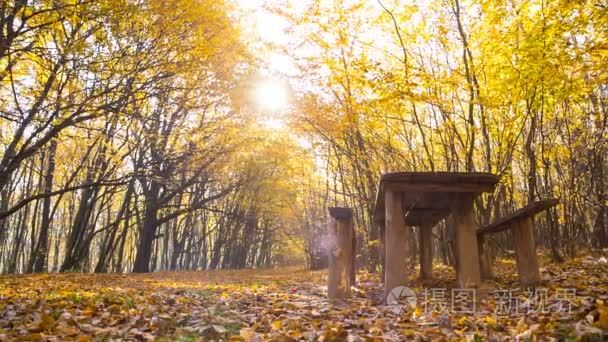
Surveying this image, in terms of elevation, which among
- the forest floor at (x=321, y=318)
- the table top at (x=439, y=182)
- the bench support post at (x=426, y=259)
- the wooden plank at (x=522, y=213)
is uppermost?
the table top at (x=439, y=182)

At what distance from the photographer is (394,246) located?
590 cm

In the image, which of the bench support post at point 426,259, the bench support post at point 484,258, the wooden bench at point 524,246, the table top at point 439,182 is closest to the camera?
the table top at point 439,182

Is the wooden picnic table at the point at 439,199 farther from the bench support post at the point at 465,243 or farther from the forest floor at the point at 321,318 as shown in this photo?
the forest floor at the point at 321,318

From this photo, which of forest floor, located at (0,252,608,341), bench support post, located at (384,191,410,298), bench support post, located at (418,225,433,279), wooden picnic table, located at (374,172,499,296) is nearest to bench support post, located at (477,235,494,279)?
bench support post, located at (418,225,433,279)

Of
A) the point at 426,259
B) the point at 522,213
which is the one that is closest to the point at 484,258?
the point at 426,259

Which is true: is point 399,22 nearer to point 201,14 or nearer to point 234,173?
point 201,14

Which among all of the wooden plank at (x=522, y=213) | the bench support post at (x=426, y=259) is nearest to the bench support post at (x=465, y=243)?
the wooden plank at (x=522, y=213)

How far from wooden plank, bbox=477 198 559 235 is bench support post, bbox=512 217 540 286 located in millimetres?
141

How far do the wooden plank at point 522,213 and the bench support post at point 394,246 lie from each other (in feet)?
4.61

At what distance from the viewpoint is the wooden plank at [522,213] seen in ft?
17.1

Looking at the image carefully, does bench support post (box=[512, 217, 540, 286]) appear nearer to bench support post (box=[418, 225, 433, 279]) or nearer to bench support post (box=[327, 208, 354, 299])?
bench support post (box=[327, 208, 354, 299])

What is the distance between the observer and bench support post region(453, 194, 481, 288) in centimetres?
581

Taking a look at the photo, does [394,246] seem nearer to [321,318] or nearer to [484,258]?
[321,318]

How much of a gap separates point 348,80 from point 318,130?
2596mm
